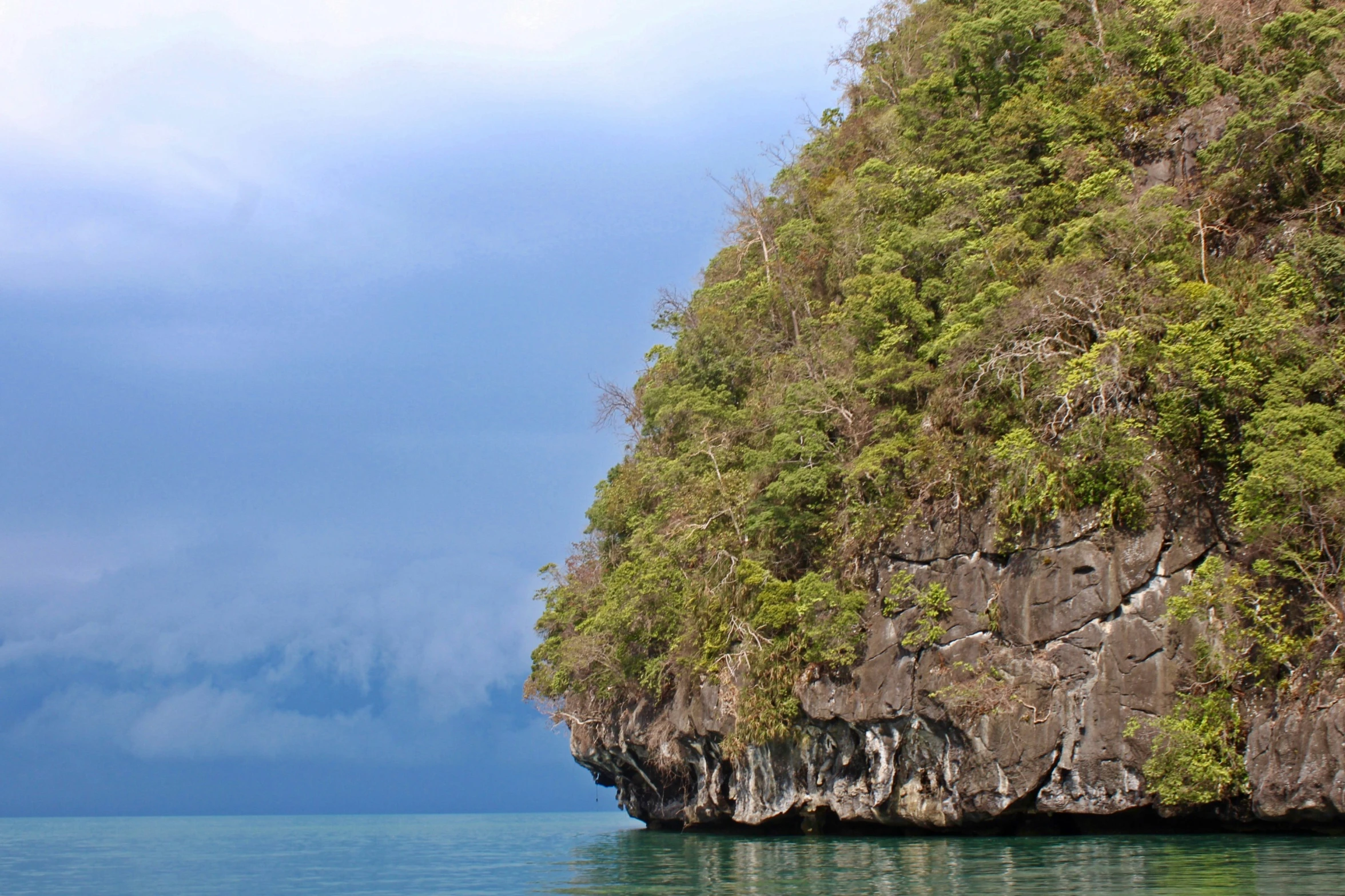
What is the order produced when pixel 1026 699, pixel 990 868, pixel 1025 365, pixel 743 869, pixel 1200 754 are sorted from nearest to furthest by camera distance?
pixel 990 868, pixel 743 869, pixel 1200 754, pixel 1026 699, pixel 1025 365

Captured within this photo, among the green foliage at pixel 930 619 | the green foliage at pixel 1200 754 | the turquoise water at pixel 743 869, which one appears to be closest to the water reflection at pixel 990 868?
the turquoise water at pixel 743 869

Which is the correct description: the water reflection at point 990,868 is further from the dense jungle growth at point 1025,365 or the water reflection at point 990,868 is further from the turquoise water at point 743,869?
the dense jungle growth at point 1025,365

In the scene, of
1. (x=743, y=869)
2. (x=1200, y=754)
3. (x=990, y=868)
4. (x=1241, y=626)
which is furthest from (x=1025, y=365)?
(x=743, y=869)

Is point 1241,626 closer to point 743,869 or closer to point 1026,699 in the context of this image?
point 1026,699

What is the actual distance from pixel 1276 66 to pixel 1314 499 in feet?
33.4

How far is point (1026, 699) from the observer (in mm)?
17062

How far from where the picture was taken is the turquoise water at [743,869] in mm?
10867

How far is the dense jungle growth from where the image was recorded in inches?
610

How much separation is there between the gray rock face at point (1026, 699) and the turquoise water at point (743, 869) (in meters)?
0.75

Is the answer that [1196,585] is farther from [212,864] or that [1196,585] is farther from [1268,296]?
[212,864]

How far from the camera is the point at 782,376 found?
82.1ft

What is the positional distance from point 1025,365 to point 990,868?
928 centimetres

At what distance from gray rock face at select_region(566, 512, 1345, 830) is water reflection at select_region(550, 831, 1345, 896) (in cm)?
77

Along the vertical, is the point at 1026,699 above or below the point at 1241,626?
below
